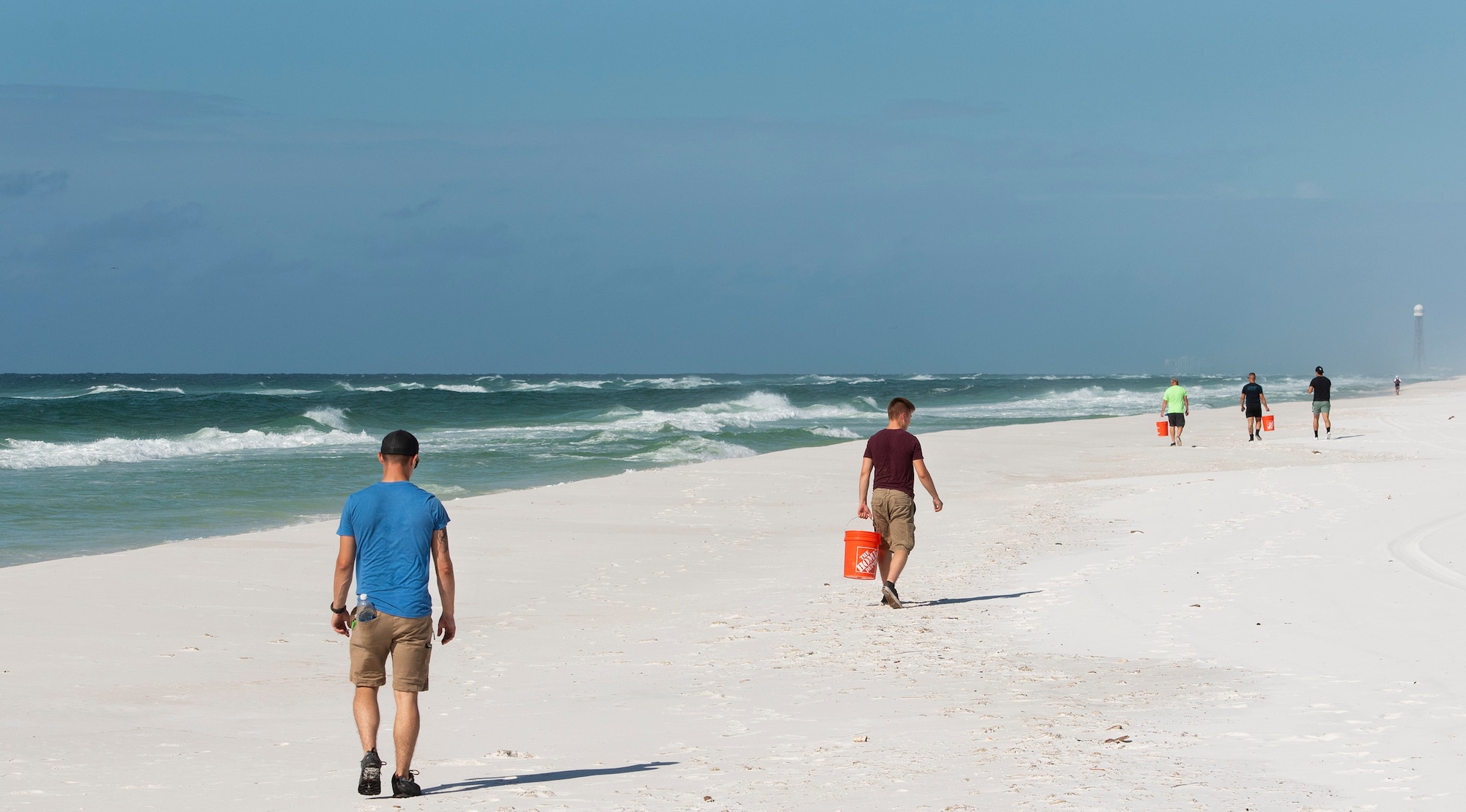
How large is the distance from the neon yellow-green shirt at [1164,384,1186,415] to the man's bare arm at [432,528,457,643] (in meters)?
22.5

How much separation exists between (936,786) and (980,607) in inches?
174

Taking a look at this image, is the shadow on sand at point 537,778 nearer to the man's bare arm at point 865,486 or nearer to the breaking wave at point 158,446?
the man's bare arm at point 865,486

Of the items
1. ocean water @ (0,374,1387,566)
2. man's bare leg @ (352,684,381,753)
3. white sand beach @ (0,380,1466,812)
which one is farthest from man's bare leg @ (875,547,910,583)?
ocean water @ (0,374,1387,566)

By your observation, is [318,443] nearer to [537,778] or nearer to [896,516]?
[896,516]

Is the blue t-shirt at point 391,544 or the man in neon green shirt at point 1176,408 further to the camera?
the man in neon green shirt at point 1176,408

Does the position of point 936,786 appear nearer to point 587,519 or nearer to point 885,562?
point 885,562

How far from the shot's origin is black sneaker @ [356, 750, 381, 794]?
474cm

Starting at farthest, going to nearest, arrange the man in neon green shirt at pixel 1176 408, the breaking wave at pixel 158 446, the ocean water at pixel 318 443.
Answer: the breaking wave at pixel 158 446, the man in neon green shirt at pixel 1176 408, the ocean water at pixel 318 443

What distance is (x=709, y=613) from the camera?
9320mm

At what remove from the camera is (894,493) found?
923 centimetres

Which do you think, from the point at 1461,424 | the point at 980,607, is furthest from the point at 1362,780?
the point at 1461,424

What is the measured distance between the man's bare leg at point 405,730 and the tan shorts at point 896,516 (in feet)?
16.4

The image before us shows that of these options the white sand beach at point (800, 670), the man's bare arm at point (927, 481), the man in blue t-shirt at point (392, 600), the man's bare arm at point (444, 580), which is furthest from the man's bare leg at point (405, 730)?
the man's bare arm at point (927, 481)

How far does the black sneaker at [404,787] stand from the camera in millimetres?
4789
